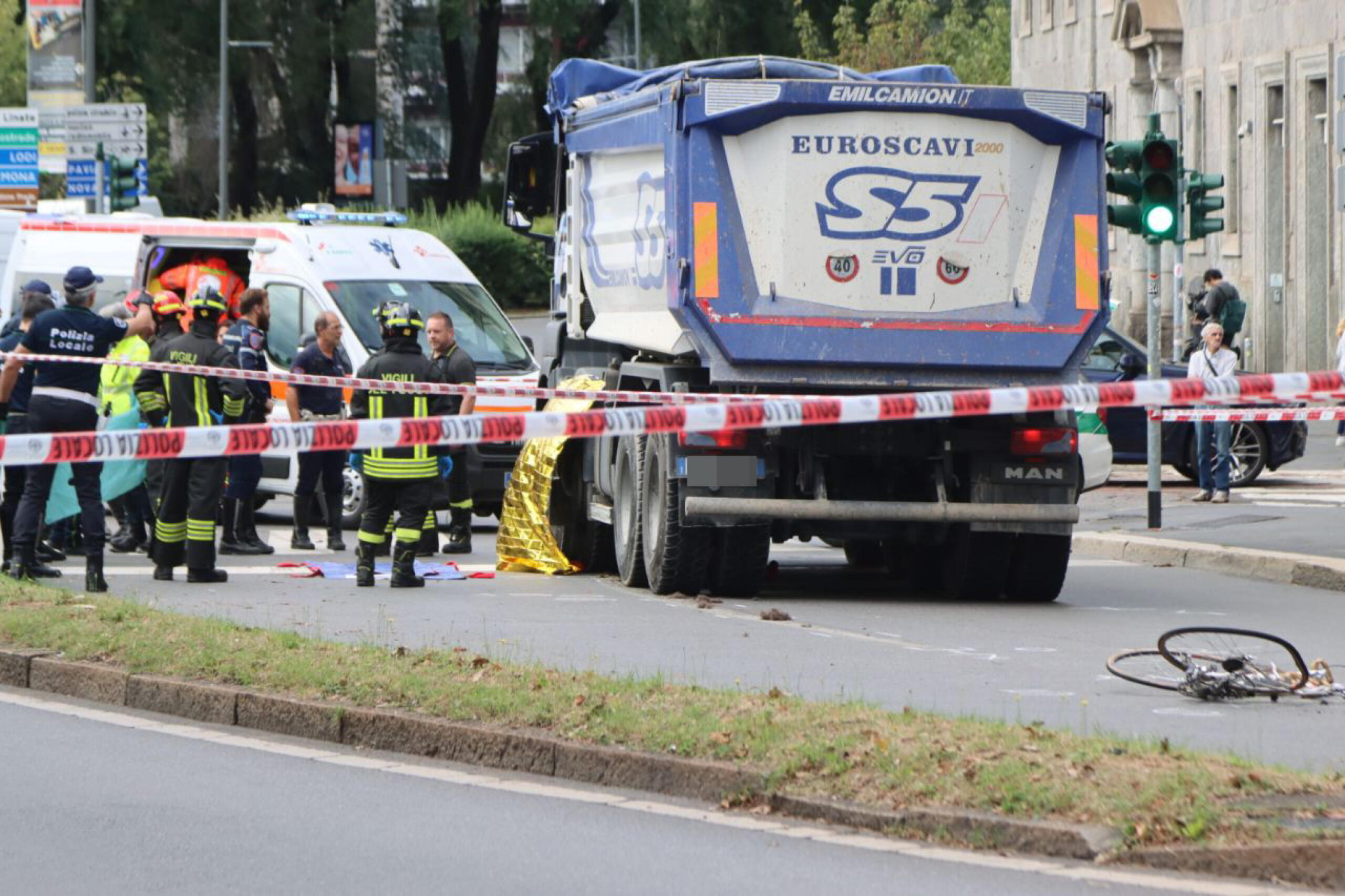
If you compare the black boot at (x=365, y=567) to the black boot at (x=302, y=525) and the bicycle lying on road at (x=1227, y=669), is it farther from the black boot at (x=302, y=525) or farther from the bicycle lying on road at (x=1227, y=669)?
the bicycle lying on road at (x=1227, y=669)

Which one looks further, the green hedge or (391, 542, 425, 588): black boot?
the green hedge

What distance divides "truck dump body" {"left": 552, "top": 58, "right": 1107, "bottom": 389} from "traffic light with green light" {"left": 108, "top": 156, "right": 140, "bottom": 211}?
833 inches

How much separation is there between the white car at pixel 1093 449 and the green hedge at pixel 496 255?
3377 centimetres

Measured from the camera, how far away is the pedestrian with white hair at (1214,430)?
21.1 metres

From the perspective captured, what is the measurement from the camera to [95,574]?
1377 cm

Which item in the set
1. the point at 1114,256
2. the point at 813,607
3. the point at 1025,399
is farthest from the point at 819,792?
the point at 1114,256

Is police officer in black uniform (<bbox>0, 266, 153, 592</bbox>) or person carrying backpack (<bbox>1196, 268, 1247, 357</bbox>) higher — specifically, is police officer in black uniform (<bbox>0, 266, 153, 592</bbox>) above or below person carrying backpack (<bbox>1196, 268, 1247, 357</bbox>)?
Answer: below

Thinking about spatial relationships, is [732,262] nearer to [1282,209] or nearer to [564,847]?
[564,847]

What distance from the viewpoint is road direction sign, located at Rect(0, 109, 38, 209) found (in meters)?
34.9

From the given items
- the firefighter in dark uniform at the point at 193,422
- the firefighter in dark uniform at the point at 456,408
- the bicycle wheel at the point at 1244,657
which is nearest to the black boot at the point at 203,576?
the firefighter in dark uniform at the point at 193,422

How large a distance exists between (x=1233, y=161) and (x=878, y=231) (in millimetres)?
27319

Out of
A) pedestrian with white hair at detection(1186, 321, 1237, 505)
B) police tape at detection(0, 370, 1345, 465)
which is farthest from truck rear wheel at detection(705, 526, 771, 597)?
pedestrian with white hair at detection(1186, 321, 1237, 505)

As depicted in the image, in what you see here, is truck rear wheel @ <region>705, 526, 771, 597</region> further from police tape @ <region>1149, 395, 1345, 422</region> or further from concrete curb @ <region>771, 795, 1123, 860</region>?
concrete curb @ <region>771, 795, 1123, 860</region>

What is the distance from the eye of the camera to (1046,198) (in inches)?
544
